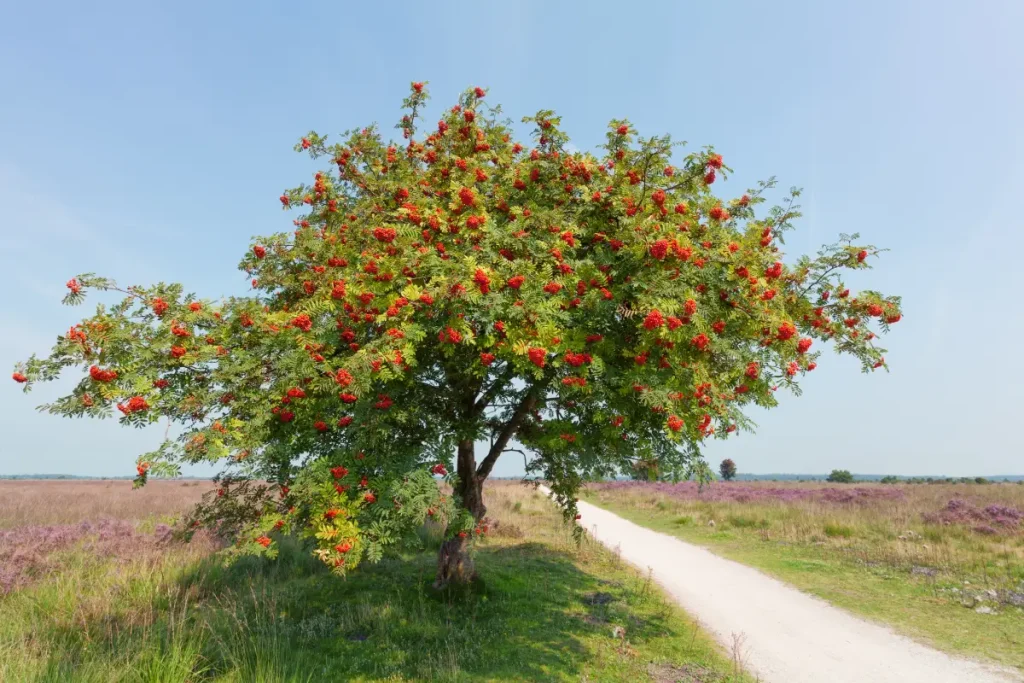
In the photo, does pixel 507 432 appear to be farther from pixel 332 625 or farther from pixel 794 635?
pixel 794 635

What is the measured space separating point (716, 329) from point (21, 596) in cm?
1311

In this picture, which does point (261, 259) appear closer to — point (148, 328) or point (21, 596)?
point (148, 328)

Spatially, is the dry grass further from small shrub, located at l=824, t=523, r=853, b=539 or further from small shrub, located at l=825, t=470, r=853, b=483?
small shrub, located at l=825, t=470, r=853, b=483

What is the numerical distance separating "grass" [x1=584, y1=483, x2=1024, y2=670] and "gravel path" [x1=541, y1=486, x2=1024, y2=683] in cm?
62

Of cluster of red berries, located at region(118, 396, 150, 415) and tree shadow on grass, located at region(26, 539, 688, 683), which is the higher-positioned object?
cluster of red berries, located at region(118, 396, 150, 415)

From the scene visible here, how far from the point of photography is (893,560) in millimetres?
14523

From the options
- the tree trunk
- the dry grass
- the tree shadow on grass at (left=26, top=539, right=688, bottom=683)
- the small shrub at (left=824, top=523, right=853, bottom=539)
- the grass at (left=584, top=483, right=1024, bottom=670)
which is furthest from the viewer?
the dry grass

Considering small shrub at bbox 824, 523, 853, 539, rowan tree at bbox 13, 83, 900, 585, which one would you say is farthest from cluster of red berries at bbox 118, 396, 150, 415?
small shrub at bbox 824, 523, 853, 539

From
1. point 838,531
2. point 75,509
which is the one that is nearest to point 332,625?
point 838,531

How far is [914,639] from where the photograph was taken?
9.05m

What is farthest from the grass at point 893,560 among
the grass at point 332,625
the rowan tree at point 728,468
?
the rowan tree at point 728,468

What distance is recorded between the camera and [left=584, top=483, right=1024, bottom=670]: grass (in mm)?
9637

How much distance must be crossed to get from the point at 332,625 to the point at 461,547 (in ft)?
8.89

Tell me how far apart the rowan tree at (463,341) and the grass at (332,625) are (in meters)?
1.87
